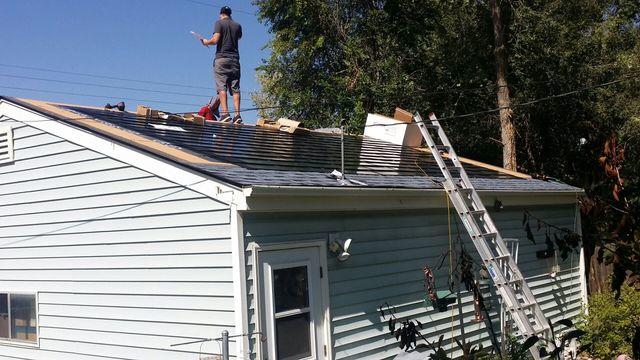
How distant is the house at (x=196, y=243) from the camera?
20.2ft

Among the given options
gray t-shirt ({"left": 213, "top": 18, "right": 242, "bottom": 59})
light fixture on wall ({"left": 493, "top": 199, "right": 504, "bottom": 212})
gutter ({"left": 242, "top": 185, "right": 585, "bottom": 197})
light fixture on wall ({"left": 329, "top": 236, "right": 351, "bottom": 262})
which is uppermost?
gray t-shirt ({"left": 213, "top": 18, "right": 242, "bottom": 59})

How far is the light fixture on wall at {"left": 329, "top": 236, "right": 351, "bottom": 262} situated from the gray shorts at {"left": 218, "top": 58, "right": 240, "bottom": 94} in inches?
214

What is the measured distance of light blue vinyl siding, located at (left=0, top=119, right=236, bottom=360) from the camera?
6258mm

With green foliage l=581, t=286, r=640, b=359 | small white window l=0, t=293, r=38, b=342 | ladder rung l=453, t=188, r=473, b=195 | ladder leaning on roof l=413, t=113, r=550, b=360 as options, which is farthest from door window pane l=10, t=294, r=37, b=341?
green foliage l=581, t=286, r=640, b=359

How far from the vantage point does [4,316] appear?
830 centimetres

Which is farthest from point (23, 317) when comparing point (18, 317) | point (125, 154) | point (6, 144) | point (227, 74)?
point (227, 74)

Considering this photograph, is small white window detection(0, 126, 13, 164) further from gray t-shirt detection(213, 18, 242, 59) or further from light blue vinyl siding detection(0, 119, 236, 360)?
gray t-shirt detection(213, 18, 242, 59)

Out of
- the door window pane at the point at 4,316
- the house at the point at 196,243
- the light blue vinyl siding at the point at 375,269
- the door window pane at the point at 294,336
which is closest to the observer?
the house at the point at 196,243

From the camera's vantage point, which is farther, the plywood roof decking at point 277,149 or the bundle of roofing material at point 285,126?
the bundle of roofing material at point 285,126

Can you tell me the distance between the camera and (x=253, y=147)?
8508 millimetres

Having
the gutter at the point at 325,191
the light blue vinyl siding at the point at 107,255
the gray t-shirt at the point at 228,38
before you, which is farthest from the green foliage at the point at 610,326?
the gray t-shirt at the point at 228,38

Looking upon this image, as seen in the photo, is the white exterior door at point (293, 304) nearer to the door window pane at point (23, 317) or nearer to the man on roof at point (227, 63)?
the door window pane at point (23, 317)

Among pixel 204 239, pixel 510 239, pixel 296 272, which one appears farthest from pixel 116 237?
pixel 510 239

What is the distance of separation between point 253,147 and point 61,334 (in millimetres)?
3214
